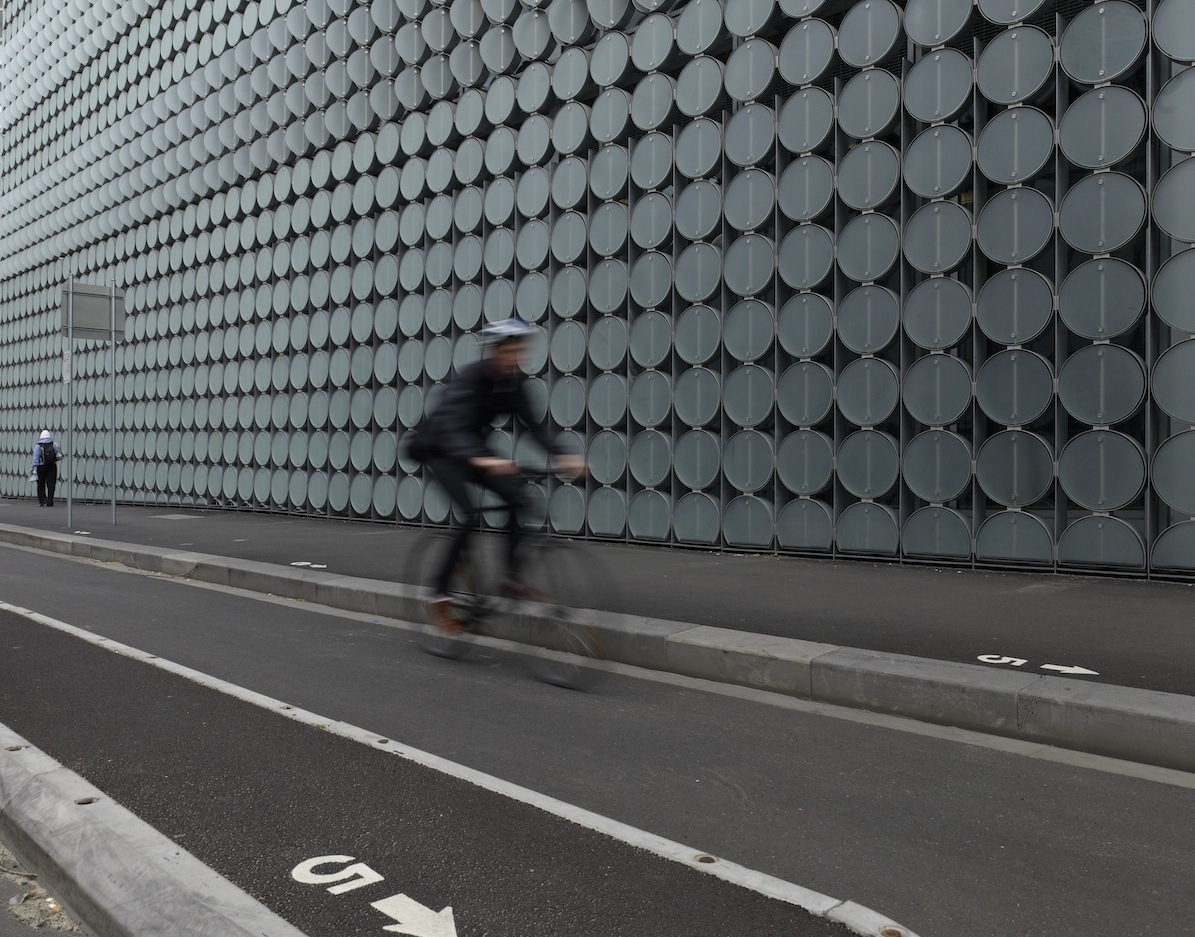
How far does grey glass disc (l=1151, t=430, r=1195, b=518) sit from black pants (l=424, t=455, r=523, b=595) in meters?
6.01

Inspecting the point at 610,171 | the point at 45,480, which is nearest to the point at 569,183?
the point at 610,171

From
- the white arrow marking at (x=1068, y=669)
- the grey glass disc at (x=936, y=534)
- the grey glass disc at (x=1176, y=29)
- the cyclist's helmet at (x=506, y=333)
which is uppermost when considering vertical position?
the grey glass disc at (x=1176, y=29)

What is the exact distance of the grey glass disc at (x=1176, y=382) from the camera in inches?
344

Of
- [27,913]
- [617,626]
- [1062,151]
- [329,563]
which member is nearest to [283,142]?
[329,563]

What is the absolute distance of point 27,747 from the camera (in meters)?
4.31

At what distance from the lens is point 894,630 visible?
6777mm

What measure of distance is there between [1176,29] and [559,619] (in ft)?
24.9

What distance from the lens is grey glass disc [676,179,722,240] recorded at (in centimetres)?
1215

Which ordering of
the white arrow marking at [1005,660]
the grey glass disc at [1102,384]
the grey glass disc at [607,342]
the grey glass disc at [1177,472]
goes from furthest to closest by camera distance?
1. the grey glass disc at [607,342]
2. the grey glass disc at [1102,384]
3. the grey glass disc at [1177,472]
4. the white arrow marking at [1005,660]

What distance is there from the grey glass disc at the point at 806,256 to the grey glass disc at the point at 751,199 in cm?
47

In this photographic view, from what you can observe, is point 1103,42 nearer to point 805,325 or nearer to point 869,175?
point 869,175

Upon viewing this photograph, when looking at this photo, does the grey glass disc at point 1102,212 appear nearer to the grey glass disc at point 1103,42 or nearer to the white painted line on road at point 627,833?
the grey glass disc at point 1103,42

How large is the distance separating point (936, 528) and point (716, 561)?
7.58 feet

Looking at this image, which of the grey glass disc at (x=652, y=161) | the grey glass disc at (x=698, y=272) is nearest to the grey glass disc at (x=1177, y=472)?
the grey glass disc at (x=698, y=272)
